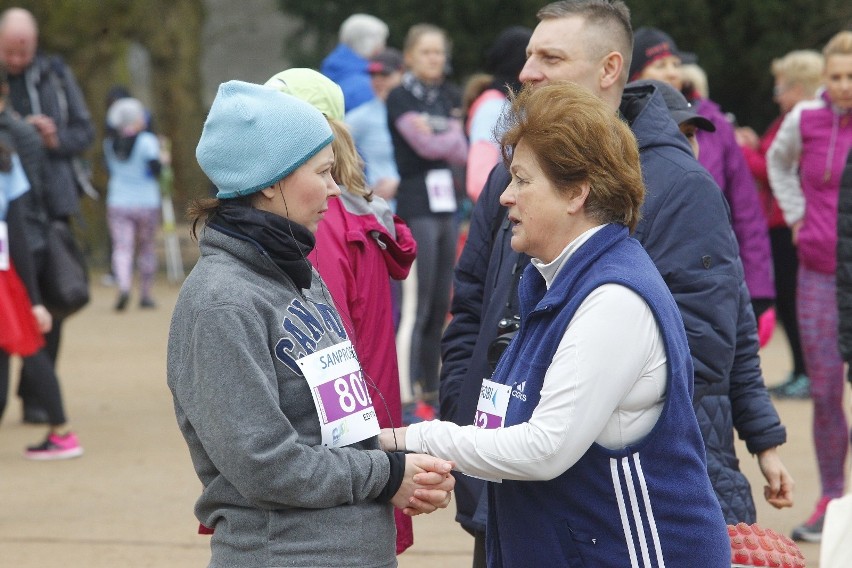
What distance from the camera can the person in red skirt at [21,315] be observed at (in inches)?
243

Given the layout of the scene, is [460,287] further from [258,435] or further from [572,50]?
[258,435]

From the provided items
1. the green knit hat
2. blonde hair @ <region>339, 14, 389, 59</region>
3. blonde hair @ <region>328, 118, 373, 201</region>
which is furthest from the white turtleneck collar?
blonde hair @ <region>339, 14, 389, 59</region>

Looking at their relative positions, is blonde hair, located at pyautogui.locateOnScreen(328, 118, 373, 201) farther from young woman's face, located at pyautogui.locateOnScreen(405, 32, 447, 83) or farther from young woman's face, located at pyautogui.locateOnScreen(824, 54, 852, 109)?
young woman's face, located at pyautogui.locateOnScreen(405, 32, 447, 83)

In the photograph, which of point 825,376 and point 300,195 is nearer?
point 300,195

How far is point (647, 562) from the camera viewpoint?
105 inches

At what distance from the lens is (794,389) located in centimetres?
890

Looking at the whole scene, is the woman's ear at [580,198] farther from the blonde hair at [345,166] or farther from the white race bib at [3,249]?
the white race bib at [3,249]

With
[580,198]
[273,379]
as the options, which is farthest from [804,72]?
[273,379]

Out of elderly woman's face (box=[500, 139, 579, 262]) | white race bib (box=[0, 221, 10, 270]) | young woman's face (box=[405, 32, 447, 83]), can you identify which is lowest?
white race bib (box=[0, 221, 10, 270])

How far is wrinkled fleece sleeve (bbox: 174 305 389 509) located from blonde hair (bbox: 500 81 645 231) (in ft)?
2.27

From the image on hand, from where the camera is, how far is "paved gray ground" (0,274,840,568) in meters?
5.56

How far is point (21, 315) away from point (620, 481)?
4.29m

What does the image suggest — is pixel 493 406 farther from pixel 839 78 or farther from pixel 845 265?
pixel 839 78

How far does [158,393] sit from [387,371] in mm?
5876
